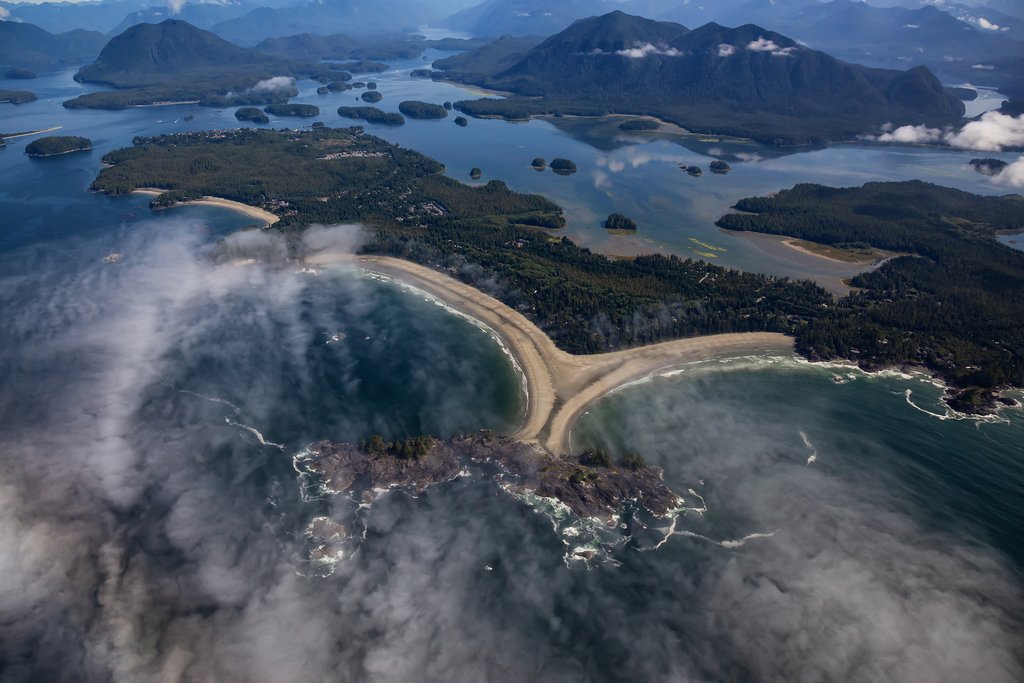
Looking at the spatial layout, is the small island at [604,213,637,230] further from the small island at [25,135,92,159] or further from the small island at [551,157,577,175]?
the small island at [25,135,92,159]

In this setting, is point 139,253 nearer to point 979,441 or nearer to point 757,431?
point 757,431

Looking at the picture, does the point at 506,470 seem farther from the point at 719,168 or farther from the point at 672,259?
the point at 719,168

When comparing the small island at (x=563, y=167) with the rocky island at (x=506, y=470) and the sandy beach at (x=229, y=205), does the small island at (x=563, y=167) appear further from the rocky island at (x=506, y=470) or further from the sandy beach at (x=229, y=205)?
the rocky island at (x=506, y=470)

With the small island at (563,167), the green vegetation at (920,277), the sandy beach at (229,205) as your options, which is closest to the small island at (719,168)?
the green vegetation at (920,277)

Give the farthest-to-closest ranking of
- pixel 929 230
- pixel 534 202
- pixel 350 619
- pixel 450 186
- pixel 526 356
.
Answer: pixel 450 186
pixel 534 202
pixel 929 230
pixel 526 356
pixel 350 619

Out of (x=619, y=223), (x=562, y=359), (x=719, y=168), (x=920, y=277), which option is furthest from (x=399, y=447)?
(x=719, y=168)

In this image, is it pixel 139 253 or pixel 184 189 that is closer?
pixel 139 253

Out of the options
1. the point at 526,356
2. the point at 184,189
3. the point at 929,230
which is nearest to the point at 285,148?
the point at 184,189

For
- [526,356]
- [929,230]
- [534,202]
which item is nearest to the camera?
[526,356]
